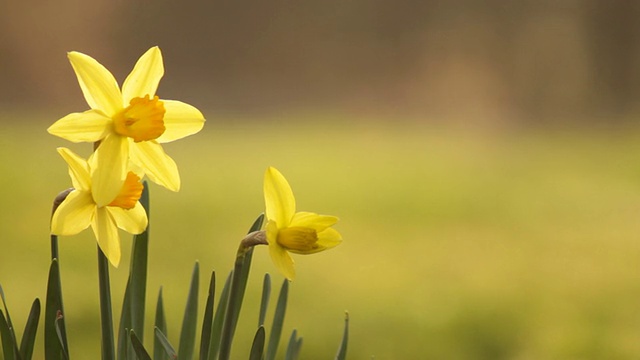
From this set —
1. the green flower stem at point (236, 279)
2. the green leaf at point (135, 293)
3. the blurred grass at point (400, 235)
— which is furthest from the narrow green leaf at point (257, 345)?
the blurred grass at point (400, 235)

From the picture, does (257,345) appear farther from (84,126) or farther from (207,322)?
(84,126)

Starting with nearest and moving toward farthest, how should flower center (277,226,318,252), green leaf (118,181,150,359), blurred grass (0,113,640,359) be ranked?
1. flower center (277,226,318,252)
2. green leaf (118,181,150,359)
3. blurred grass (0,113,640,359)

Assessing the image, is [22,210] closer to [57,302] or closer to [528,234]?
[528,234]

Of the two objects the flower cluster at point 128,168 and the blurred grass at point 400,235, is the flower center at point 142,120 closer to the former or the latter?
the flower cluster at point 128,168

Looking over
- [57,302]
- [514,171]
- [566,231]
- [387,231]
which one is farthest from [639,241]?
[57,302]

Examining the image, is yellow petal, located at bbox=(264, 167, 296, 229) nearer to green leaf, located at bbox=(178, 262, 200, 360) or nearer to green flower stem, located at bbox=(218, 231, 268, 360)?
green flower stem, located at bbox=(218, 231, 268, 360)

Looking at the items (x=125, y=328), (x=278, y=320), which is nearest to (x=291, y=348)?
(x=278, y=320)

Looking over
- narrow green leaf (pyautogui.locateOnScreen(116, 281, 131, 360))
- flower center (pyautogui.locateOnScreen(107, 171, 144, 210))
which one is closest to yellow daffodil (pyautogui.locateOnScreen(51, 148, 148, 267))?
flower center (pyautogui.locateOnScreen(107, 171, 144, 210))
